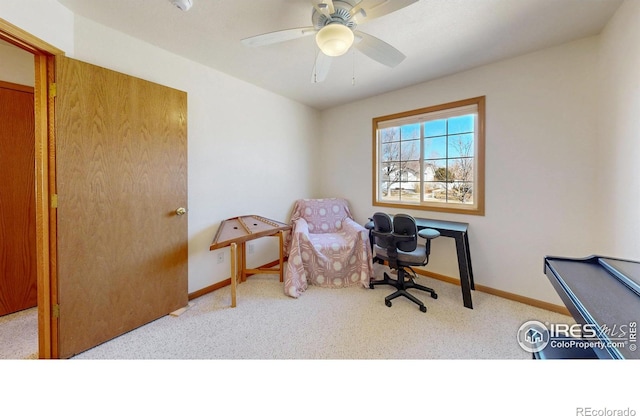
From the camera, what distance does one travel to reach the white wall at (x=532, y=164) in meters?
1.88

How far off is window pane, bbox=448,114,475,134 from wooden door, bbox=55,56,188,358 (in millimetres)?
2827

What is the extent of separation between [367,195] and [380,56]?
1.94 metres

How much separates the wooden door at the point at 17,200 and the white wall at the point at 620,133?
4577 millimetres

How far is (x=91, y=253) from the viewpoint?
1.58 metres

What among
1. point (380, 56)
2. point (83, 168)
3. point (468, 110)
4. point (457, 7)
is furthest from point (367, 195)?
point (83, 168)

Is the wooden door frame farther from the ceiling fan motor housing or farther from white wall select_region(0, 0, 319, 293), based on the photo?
the ceiling fan motor housing

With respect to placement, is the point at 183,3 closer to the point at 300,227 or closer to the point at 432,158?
the point at 300,227

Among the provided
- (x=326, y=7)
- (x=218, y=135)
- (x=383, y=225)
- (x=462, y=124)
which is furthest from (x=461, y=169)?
(x=218, y=135)

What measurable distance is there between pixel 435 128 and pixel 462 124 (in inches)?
11.1

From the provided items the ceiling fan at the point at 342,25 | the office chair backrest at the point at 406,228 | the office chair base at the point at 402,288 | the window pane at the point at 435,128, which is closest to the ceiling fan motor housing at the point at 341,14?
the ceiling fan at the point at 342,25

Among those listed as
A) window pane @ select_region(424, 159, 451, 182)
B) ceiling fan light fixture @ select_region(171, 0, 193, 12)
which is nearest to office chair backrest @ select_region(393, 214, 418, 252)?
window pane @ select_region(424, 159, 451, 182)

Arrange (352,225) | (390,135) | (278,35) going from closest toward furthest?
(278,35) → (352,225) → (390,135)

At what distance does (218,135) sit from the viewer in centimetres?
247
